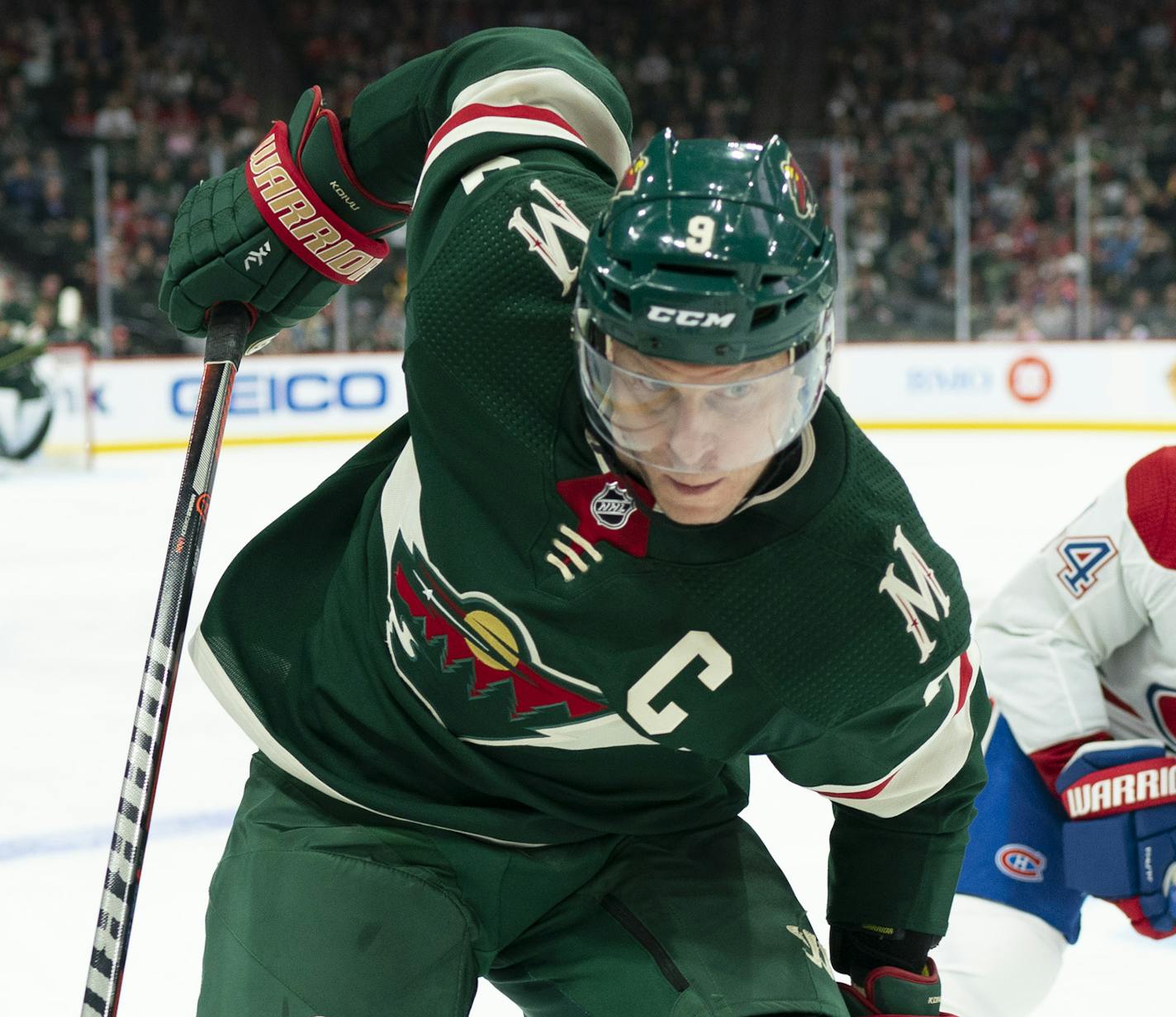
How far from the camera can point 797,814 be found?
2.94 m

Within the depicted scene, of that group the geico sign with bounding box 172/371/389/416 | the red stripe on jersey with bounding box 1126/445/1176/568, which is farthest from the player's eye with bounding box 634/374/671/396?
the geico sign with bounding box 172/371/389/416

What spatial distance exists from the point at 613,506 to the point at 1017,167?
11435 millimetres

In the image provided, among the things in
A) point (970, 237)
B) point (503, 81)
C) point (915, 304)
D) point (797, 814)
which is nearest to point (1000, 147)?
point (970, 237)

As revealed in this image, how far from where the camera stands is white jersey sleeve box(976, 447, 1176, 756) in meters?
1.96

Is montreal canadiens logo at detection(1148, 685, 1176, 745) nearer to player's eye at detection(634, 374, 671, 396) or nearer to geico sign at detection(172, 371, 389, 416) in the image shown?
player's eye at detection(634, 374, 671, 396)

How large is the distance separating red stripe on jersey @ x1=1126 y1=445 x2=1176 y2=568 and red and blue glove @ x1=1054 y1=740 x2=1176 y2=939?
0.89ft

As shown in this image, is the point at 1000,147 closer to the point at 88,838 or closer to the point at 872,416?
the point at 872,416

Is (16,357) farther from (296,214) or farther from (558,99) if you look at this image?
(558,99)

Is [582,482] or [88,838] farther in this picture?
[88,838]

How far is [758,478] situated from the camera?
1.23m

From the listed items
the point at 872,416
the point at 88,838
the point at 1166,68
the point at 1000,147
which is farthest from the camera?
the point at 1166,68

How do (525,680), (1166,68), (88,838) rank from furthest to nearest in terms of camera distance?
(1166,68) < (88,838) < (525,680)

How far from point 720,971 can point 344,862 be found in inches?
14.5

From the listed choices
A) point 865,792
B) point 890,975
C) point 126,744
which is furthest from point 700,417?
point 126,744
